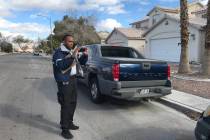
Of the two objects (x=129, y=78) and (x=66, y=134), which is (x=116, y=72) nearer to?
(x=129, y=78)

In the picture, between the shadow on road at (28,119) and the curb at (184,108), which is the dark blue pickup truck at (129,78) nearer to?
the curb at (184,108)

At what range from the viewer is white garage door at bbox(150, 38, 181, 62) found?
24422 mm

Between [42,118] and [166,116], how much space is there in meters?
2.99

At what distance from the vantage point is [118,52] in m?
8.95

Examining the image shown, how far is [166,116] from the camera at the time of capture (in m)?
6.70

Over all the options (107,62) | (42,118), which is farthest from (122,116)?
(42,118)

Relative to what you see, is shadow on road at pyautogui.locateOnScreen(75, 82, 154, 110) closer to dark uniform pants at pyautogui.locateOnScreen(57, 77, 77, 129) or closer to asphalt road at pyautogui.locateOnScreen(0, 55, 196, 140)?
asphalt road at pyautogui.locateOnScreen(0, 55, 196, 140)

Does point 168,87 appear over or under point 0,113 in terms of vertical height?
over

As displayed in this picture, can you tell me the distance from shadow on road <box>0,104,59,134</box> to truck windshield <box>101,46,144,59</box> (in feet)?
10.1

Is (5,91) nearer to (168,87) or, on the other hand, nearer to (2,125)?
(2,125)

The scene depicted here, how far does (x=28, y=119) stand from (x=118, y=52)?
3919 millimetres

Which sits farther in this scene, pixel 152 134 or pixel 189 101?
pixel 189 101

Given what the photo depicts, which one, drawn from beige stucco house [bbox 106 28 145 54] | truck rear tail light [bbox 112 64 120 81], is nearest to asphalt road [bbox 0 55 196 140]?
truck rear tail light [bbox 112 64 120 81]

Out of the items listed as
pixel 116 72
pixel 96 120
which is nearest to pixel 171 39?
pixel 116 72
